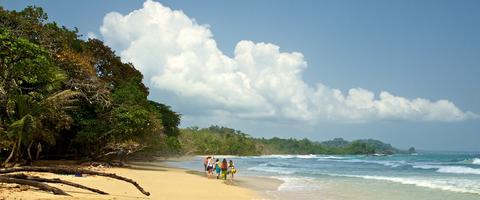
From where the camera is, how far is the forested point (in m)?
14.4

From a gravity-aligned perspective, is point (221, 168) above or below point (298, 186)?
above

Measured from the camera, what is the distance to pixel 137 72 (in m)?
39.9

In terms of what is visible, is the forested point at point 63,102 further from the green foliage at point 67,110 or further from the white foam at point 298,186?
the white foam at point 298,186

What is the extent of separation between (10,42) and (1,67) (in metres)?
1.70

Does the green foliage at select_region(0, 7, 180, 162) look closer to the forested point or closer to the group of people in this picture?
the forested point

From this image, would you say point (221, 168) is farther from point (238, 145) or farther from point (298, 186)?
point (238, 145)

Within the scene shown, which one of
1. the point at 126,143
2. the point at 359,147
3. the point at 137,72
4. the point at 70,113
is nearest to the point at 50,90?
the point at 70,113

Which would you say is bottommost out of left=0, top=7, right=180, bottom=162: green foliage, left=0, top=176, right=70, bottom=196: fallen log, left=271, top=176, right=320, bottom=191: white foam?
left=271, top=176, right=320, bottom=191: white foam

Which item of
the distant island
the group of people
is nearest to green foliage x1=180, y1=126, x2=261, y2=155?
the distant island

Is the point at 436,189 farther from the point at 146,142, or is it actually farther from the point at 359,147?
the point at 359,147

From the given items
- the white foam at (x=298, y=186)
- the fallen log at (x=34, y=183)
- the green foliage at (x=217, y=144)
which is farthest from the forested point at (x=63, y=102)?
the green foliage at (x=217, y=144)

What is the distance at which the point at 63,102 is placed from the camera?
835 inches

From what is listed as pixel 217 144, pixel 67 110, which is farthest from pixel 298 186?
pixel 217 144

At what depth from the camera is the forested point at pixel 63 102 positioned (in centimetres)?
1437
